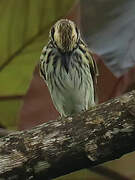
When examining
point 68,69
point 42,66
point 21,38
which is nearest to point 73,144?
point 68,69

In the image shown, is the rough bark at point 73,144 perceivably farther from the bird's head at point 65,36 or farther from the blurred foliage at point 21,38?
the blurred foliage at point 21,38

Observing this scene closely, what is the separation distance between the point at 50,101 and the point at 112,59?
47cm

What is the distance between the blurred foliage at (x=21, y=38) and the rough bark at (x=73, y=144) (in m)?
0.93

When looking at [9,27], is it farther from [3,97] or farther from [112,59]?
[112,59]

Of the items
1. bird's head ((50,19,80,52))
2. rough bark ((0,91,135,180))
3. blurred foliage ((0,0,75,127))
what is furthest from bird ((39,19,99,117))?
rough bark ((0,91,135,180))

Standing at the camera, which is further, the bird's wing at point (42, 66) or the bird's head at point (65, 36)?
the bird's wing at point (42, 66)

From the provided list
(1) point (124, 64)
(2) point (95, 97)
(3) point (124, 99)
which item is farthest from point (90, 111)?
(2) point (95, 97)

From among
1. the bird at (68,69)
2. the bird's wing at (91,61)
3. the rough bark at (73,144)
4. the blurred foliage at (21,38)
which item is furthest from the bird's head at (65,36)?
the rough bark at (73,144)

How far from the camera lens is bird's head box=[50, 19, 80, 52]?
3090mm

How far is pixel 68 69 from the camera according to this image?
327 cm

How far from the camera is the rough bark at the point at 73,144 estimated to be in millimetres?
2445

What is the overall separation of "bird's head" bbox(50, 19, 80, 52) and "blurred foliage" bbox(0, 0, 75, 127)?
40 centimetres

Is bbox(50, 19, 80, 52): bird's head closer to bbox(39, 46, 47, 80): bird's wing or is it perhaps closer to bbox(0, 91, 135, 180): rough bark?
bbox(39, 46, 47, 80): bird's wing

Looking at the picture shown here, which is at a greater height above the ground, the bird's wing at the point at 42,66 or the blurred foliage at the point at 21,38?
the blurred foliage at the point at 21,38
